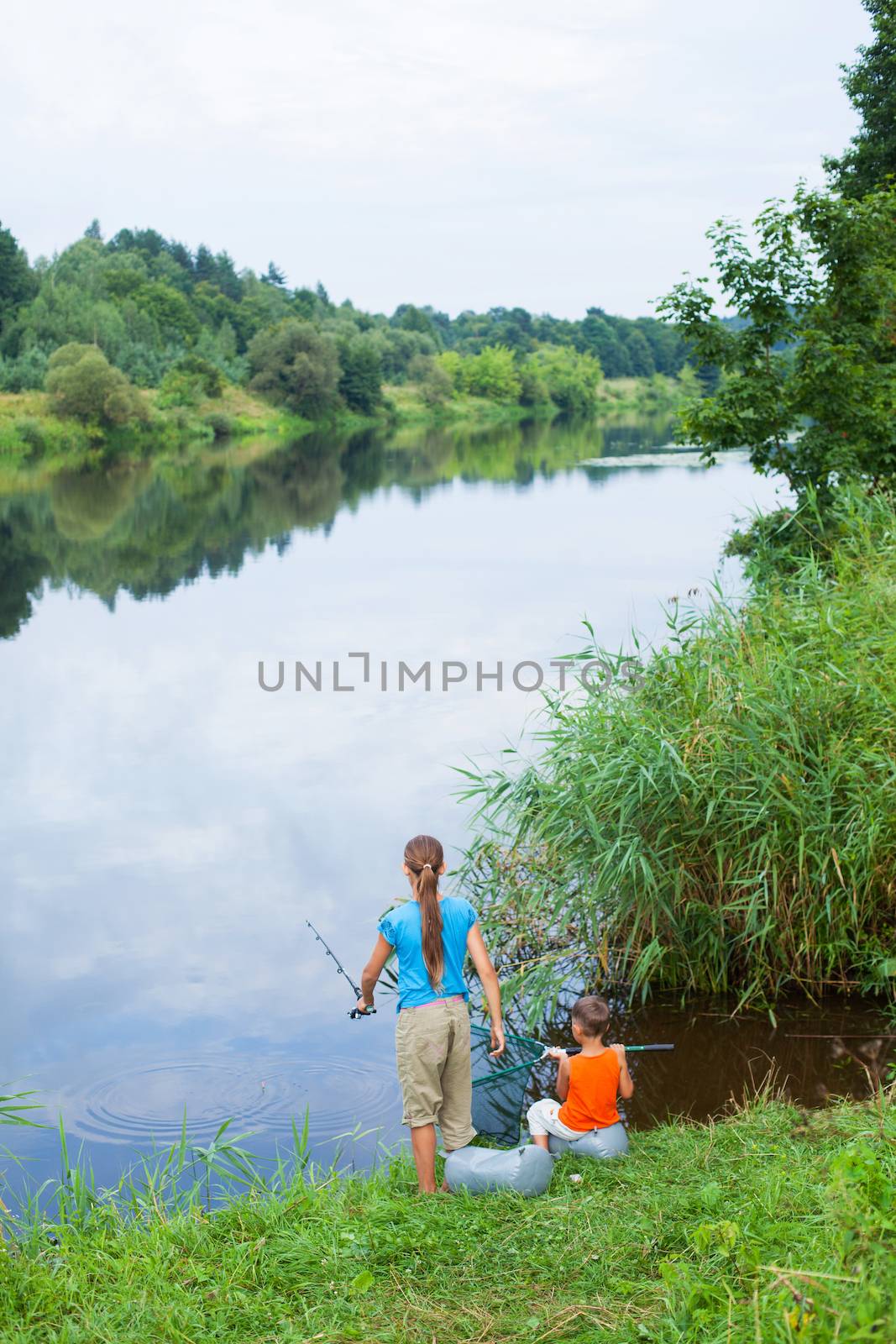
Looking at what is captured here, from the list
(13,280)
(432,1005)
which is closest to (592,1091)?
(432,1005)

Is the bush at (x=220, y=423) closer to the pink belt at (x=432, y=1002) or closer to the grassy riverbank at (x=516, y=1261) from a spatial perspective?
the pink belt at (x=432, y=1002)

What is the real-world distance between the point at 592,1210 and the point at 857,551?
21.1ft

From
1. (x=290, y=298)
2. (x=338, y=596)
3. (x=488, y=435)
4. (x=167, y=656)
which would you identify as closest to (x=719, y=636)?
(x=167, y=656)

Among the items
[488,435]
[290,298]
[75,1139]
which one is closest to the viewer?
[75,1139]

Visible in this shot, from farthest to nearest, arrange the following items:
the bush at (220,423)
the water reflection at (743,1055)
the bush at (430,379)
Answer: the bush at (430,379)
the bush at (220,423)
the water reflection at (743,1055)

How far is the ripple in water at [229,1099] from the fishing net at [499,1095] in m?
0.85

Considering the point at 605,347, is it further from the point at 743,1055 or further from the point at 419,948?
the point at 419,948

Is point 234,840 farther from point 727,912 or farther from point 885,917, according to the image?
point 885,917

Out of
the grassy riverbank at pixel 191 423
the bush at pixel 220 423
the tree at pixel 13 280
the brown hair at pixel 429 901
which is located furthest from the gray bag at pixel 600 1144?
the tree at pixel 13 280

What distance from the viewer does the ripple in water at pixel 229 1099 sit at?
18.4ft

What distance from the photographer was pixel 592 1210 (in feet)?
12.5

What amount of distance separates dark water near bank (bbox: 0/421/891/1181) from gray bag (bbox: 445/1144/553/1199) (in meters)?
1.25

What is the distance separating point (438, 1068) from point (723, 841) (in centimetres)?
242

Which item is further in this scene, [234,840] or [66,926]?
[234,840]
